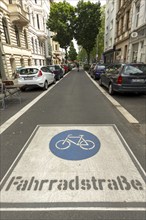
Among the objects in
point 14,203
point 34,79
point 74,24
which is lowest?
point 14,203

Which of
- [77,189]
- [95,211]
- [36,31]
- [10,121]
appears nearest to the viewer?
[95,211]

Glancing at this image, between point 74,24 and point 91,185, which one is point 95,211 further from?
point 74,24

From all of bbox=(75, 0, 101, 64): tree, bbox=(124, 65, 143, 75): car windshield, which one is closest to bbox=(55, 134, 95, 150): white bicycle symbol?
bbox=(124, 65, 143, 75): car windshield

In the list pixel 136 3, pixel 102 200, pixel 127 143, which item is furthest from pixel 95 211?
pixel 136 3

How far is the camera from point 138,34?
51.8 feet

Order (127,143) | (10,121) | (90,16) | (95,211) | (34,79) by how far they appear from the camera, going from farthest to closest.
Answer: (90,16) → (34,79) → (10,121) → (127,143) → (95,211)

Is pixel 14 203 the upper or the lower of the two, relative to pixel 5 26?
lower

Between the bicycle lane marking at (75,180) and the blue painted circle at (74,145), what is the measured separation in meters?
0.06

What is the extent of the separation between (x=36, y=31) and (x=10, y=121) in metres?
27.7

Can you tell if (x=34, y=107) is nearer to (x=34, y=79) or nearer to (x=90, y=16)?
(x=34, y=79)

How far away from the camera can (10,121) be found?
5.07m

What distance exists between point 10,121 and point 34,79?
551 centimetres

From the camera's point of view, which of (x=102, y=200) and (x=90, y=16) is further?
(x=90, y=16)

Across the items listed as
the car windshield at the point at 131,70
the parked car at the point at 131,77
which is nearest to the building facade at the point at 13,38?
the parked car at the point at 131,77
